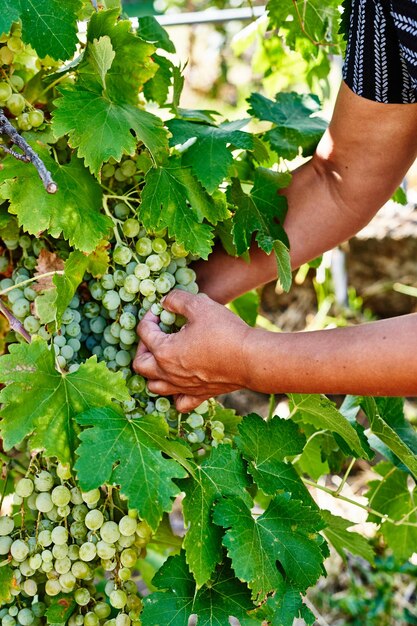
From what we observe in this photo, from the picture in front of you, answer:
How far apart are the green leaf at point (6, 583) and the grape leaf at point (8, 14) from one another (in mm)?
750

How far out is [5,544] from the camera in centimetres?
110

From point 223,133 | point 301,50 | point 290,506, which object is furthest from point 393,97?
point 290,506

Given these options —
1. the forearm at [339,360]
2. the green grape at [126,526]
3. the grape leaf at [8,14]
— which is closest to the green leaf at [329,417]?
the forearm at [339,360]

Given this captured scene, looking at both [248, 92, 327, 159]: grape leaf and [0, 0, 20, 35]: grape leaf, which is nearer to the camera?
[0, 0, 20, 35]: grape leaf

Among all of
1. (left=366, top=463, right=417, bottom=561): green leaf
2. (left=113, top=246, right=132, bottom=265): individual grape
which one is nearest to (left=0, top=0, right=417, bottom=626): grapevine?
(left=113, top=246, right=132, bottom=265): individual grape

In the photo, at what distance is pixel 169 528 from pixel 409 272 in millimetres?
2323

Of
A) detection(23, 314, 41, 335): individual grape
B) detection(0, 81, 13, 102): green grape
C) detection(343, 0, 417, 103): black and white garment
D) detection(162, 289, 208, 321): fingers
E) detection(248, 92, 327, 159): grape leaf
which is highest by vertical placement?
detection(343, 0, 417, 103): black and white garment

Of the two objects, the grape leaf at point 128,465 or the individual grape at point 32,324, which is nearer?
the grape leaf at point 128,465

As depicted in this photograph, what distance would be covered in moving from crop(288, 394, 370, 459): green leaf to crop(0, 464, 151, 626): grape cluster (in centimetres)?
32

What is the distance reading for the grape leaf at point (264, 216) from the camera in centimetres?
122

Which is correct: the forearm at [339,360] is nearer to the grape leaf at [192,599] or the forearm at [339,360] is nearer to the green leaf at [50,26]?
the grape leaf at [192,599]

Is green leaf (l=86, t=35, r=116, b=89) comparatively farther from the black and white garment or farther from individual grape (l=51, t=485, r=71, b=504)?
individual grape (l=51, t=485, r=71, b=504)

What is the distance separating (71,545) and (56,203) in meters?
0.49

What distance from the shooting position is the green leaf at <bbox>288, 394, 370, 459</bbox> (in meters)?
1.17
